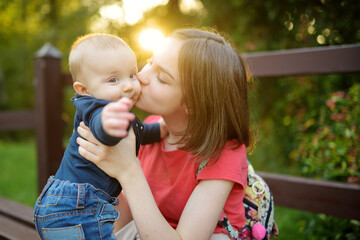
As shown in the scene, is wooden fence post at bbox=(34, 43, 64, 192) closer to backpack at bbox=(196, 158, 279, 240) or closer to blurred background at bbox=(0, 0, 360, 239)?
blurred background at bbox=(0, 0, 360, 239)

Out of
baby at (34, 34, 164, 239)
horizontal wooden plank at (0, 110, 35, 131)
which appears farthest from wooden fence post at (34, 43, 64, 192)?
baby at (34, 34, 164, 239)

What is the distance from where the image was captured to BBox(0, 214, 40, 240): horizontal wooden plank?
6.26 feet

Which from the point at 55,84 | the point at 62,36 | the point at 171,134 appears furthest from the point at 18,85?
the point at 171,134

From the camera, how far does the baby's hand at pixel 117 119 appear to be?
3.40 feet

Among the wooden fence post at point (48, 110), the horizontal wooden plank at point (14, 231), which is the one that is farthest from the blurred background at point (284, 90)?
the horizontal wooden plank at point (14, 231)

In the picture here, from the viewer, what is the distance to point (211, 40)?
1.55 metres

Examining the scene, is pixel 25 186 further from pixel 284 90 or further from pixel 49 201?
pixel 49 201

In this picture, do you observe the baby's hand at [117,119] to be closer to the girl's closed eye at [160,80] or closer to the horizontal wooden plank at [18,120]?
the girl's closed eye at [160,80]

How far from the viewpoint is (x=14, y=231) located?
1.99 metres

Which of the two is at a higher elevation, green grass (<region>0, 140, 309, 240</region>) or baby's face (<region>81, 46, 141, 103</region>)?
baby's face (<region>81, 46, 141, 103</region>)

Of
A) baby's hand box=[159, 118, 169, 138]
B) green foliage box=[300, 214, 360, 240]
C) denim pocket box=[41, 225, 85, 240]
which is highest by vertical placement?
baby's hand box=[159, 118, 169, 138]

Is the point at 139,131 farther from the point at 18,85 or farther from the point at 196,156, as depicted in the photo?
the point at 18,85

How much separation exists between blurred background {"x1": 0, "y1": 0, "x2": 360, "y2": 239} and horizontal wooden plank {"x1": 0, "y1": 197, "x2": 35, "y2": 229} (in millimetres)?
1232

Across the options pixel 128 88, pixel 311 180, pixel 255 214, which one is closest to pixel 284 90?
pixel 311 180
